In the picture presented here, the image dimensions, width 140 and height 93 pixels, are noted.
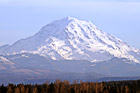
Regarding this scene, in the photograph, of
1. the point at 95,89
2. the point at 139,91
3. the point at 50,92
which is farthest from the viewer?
→ the point at 95,89

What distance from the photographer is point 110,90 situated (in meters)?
196

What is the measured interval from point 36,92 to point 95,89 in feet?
79.6

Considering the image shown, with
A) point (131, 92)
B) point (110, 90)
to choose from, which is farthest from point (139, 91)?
point (110, 90)

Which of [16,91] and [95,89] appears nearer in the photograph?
[16,91]

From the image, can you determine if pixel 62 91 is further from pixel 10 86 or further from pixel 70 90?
pixel 10 86

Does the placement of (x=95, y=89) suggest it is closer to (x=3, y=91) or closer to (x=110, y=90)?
(x=110, y=90)

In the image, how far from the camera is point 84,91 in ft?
639

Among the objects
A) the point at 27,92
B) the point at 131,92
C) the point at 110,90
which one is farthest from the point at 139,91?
the point at 27,92

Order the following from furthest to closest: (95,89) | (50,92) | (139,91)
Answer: (95,89), (50,92), (139,91)

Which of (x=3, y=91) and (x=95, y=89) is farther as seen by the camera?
(x=95, y=89)

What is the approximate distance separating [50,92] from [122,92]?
2258 centimetres

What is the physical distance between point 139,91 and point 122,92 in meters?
11.3

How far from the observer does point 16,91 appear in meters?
185

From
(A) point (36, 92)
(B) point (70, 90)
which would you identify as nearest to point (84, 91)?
(B) point (70, 90)
